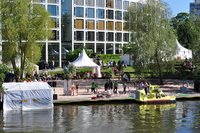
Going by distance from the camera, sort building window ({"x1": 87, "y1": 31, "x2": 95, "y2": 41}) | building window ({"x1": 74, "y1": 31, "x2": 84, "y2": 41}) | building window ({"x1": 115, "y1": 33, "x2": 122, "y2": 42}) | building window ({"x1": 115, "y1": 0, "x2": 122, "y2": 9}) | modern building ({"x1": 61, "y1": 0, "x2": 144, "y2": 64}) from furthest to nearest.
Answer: building window ({"x1": 115, "y1": 33, "x2": 122, "y2": 42})
building window ({"x1": 115, "y1": 0, "x2": 122, "y2": 9})
building window ({"x1": 87, "y1": 31, "x2": 95, "y2": 41})
building window ({"x1": 74, "y1": 31, "x2": 84, "y2": 41})
modern building ({"x1": 61, "y1": 0, "x2": 144, "y2": 64})

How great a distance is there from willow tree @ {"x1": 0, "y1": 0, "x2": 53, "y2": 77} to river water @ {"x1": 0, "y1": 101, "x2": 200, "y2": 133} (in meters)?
16.6

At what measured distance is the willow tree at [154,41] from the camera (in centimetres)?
4872

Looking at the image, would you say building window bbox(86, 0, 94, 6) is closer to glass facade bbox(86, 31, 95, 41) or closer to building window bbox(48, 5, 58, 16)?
glass facade bbox(86, 31, 95, 41)

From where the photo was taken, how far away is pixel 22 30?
4803cm

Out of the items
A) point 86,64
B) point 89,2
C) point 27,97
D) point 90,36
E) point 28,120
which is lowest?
point 28,120

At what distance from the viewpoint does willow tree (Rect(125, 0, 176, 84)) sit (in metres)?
48.7

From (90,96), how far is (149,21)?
678 inches

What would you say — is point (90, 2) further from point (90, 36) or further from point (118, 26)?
point (118, 26)

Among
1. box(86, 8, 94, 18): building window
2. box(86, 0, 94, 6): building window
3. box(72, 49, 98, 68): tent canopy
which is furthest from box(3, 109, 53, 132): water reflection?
box(86, 0, 94, 6): building window

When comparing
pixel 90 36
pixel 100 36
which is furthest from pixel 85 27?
pixel 100 36

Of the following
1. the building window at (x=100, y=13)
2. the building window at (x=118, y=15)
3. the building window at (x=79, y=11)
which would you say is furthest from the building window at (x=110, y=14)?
the building window at (x=79, y=11)

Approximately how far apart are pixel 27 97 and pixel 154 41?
2202 cm

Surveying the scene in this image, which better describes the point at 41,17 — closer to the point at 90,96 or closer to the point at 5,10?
the point at 5,10

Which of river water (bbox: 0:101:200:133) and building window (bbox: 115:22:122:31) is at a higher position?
building window (bbox: 115:22:122:31)
